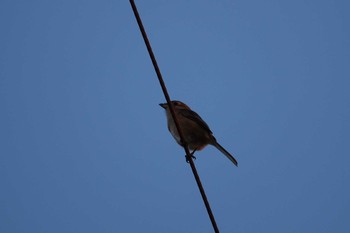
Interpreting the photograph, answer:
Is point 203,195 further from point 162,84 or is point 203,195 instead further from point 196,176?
point 162,84

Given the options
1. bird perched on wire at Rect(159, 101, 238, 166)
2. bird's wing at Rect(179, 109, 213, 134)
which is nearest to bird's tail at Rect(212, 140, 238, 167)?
bird perched on wire at Rect(159, 101, 238, 166)

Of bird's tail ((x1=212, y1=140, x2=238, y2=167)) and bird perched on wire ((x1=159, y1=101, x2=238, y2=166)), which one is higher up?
bird perched on wire ((x1=159, y1=101, x2=238, y2=166))

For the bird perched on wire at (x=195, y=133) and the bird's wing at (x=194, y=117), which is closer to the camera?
the bird perched on wire at (x=195, y=133)

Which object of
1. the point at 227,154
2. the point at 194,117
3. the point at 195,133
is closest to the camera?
the point at 227,154

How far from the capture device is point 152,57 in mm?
3008

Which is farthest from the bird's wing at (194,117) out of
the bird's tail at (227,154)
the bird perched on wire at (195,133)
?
the bird's tail at (227,154)

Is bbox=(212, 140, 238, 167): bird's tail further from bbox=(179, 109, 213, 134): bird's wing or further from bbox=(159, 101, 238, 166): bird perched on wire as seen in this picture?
bbox=(179, 109, 213, 134): bird's wing

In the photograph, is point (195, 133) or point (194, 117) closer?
point (195, 133)

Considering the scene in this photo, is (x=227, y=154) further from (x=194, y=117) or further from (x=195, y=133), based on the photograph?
(x=194, y=117)

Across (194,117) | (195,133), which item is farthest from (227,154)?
(194,117)

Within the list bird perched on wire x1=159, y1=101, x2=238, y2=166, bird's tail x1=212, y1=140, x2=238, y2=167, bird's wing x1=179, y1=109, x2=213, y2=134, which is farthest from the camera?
bird's wing x1=179, y1=109, x2=213, y2=134

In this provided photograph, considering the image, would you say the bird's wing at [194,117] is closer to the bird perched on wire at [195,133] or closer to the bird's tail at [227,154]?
the bird perched on wire at [195,133]

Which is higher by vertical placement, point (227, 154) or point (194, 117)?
point (194, 117)

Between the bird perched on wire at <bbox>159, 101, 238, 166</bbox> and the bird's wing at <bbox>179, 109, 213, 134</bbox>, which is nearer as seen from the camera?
the bird perched on wire at <bbox>159, 101, 238, 166</bbox>
